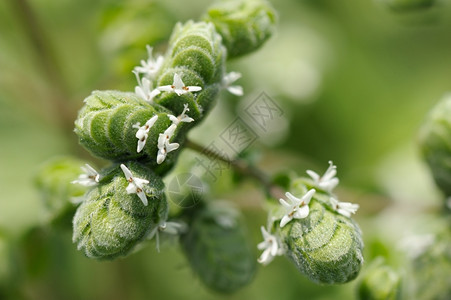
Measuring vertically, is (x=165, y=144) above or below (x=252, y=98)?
above

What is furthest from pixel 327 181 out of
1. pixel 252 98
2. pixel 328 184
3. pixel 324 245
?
pixel 252 98

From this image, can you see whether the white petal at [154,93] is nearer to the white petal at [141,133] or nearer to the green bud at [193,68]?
the green bud at [193,68]

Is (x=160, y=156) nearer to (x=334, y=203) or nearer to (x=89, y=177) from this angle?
(x=89, y=177)

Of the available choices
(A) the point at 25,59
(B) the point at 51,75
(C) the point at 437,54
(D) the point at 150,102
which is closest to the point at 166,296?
(B) the point at 51,75

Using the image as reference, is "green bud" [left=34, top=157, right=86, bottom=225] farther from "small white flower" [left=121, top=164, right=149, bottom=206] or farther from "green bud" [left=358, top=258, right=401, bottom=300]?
"green bud" [left=358, top=258, right=401, bottom=300]

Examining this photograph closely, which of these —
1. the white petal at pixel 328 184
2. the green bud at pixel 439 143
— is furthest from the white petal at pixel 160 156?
the green bud at pixel 439 143

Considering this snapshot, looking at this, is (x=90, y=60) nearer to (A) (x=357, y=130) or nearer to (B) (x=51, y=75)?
(B) (x=51, y=75)
